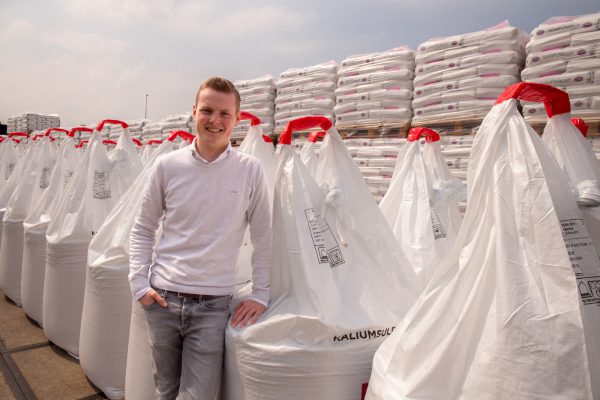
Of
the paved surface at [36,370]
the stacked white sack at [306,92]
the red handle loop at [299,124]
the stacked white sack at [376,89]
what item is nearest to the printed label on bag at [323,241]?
the red handle loop at [299,124]

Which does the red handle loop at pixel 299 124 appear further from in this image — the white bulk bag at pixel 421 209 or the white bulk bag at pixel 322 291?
the white bulk bag at pixel 421 209

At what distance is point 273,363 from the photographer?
1.17m

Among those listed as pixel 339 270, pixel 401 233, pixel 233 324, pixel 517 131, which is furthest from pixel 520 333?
pixel 401 233

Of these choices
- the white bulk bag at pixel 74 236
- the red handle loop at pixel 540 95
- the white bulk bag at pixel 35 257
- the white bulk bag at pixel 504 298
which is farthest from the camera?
the white bulk bag at pixel 35 257

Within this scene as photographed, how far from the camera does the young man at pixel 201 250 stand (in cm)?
129

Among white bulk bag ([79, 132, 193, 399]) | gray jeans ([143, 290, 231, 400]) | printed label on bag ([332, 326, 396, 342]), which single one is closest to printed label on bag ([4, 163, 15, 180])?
white bulk bag ([79, 132, 193, 399])

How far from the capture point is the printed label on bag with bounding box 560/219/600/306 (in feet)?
2.88

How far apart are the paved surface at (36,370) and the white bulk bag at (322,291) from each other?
49.3 inches

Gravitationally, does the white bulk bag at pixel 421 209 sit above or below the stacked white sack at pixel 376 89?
below

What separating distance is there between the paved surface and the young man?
42.7 inches

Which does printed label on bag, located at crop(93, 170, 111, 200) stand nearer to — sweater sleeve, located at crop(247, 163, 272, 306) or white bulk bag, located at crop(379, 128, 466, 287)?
sweater sleeve, located at crop(247, 163, 272, 306)

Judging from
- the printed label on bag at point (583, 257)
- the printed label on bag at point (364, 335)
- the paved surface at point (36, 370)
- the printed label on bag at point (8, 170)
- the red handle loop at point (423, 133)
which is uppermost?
the red handle loop at point (423, 133)

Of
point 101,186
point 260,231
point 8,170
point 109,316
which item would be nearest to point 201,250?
point 260,231

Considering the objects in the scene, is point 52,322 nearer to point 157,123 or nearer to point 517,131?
point 517,131
